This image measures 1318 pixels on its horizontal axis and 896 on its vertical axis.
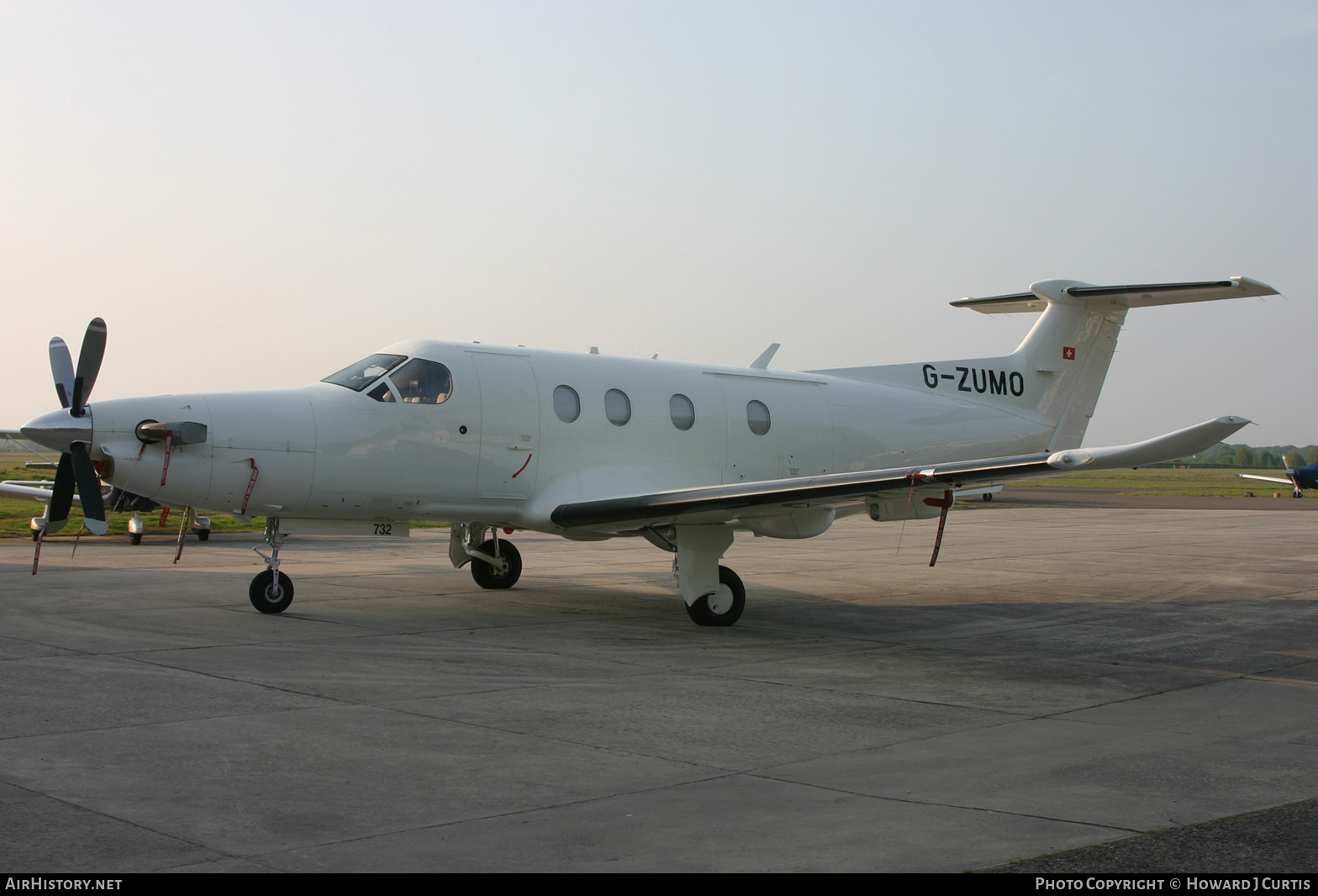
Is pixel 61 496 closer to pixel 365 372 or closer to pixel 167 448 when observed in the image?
pixel 167 448

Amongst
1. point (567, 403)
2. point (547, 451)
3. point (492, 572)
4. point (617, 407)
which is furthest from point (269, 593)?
point (617, 407)

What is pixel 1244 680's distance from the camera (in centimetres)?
924

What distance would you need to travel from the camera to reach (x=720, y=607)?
12281mm

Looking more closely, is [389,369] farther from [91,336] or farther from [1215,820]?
[1215,820]

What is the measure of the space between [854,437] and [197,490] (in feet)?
27.5

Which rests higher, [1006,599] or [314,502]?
[314,502]

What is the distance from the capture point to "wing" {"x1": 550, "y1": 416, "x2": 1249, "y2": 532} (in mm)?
8102

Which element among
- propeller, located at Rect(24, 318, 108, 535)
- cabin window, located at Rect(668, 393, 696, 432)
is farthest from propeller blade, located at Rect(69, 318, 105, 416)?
cabin window, located at Rect(668, 393, 696, 432)

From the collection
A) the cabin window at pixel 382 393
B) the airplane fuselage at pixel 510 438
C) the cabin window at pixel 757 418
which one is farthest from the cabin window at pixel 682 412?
the cabin window at pixel 382 393

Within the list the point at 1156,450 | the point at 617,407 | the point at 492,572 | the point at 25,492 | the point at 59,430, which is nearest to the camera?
the point at 1156,450

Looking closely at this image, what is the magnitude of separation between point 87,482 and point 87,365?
1.19m

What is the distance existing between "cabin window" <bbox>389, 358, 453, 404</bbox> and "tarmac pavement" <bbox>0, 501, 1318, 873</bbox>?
8.07 ft

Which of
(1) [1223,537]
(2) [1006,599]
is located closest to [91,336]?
(2) [1006,599]

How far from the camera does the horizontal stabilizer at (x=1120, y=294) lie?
46.6 feet
